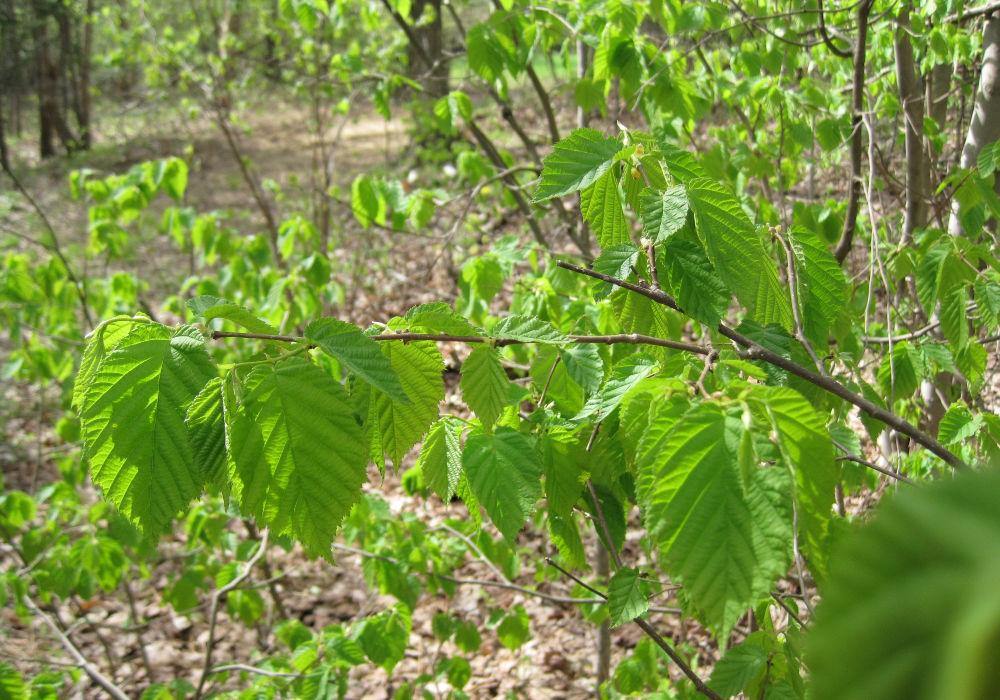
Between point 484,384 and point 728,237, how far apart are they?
15.8 inches

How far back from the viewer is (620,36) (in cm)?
231

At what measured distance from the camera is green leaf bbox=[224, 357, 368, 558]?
0.80 m

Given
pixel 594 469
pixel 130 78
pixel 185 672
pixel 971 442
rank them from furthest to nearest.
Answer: pixel 130 78
pixel 185 672
pixel 971 442
pixel 594 469

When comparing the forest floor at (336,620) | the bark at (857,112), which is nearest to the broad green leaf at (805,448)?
the bark at (857,112)

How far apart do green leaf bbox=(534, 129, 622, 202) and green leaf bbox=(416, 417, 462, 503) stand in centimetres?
39

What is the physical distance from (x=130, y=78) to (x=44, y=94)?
12.4ft

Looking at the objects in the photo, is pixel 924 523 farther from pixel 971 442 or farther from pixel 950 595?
pixel 971 442

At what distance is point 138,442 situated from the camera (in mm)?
809

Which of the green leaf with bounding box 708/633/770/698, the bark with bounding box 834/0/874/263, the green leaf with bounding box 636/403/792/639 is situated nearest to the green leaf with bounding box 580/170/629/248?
the green leaf with bounding box 636/403/792/639

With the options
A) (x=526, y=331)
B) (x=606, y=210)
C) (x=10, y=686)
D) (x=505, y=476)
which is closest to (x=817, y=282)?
(x=606, y=210)

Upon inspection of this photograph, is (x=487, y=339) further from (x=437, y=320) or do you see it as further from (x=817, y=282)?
(x=817, y=282)

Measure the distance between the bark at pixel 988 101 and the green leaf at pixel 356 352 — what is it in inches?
82.6

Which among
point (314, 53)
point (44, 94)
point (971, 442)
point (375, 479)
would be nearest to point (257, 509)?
point (971, 442)

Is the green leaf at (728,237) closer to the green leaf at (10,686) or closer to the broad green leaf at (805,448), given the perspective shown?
the broad green leaf at (805,448)
